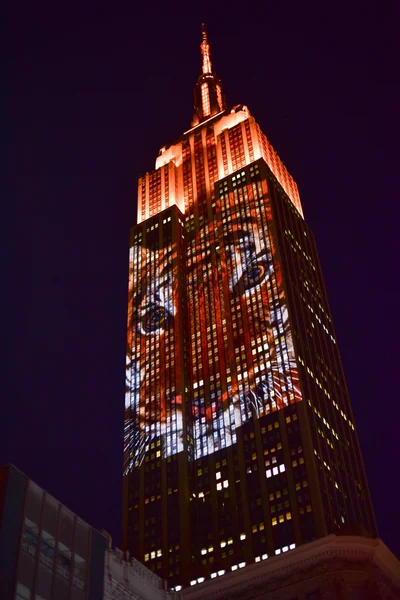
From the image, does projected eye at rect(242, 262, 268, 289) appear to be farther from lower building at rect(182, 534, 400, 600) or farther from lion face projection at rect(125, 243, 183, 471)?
lower building at rect(182, 534, 400, 600)

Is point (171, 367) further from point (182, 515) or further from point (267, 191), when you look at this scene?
point (267, 191)

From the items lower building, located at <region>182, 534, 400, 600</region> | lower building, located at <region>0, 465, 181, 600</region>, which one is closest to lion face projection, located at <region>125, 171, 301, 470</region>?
lower building, located at <region>182, 534, 400, 600</region>

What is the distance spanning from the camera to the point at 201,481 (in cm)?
13550

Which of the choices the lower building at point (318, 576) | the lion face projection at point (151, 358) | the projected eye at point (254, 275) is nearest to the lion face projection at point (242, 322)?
the projected eye at point (254, 275)

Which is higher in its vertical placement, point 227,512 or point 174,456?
point 174,456

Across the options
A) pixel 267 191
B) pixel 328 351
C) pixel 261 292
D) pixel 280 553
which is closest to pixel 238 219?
pixel 267 191

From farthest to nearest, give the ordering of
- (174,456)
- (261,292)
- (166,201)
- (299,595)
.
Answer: (166,201) < (261,292) < (174,456) < (299,595)

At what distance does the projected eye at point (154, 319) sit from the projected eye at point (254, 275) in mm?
19496

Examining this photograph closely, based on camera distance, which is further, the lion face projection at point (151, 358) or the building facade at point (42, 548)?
the lion face projection at point (151, 358)

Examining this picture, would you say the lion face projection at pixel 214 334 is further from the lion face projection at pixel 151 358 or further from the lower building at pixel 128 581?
the lower building at pixel 128 581

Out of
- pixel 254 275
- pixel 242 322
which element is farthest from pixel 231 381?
pixel 254 275

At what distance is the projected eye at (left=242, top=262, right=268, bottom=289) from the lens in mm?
154125

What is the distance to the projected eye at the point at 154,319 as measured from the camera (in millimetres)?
162500

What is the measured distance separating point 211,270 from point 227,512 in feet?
183
